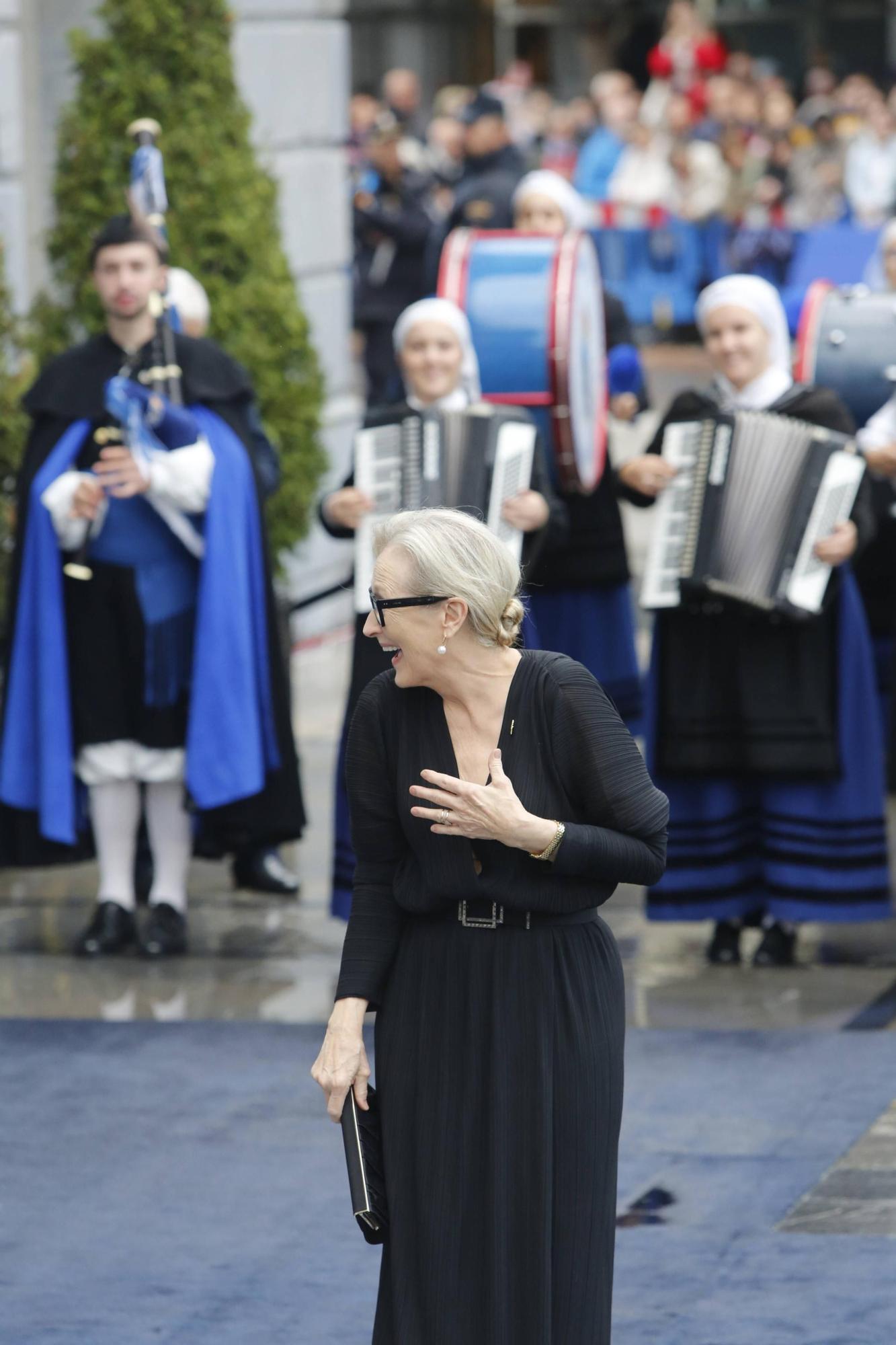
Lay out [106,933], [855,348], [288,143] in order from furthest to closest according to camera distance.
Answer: [288,143] → [855,348] → [106,933]

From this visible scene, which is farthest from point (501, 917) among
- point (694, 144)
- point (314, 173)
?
point (694, 144)

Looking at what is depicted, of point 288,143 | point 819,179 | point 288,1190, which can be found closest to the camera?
point 288,1190

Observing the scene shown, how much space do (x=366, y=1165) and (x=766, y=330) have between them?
3.60 meters

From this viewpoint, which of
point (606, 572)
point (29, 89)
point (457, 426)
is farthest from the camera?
point (29, 89)

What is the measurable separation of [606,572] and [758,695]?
5.55 feet

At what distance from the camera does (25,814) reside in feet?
22.9

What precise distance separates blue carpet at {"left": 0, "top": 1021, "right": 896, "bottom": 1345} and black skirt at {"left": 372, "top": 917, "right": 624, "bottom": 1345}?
93cm

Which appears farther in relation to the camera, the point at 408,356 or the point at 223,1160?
the point at 408,356

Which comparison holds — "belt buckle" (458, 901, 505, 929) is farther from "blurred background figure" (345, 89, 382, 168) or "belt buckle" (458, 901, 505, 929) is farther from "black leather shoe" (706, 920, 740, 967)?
"blurred background figure" (345, 89, 382, 168)

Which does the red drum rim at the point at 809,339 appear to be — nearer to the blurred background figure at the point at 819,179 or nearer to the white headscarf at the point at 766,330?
the white headscarf at the point at 766,330

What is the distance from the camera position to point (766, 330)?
6.63m

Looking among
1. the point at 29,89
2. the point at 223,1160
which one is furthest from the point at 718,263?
the point at 223,1160

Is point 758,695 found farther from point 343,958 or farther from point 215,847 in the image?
point 343,958

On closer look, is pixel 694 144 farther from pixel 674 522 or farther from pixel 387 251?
pixel 674 522
